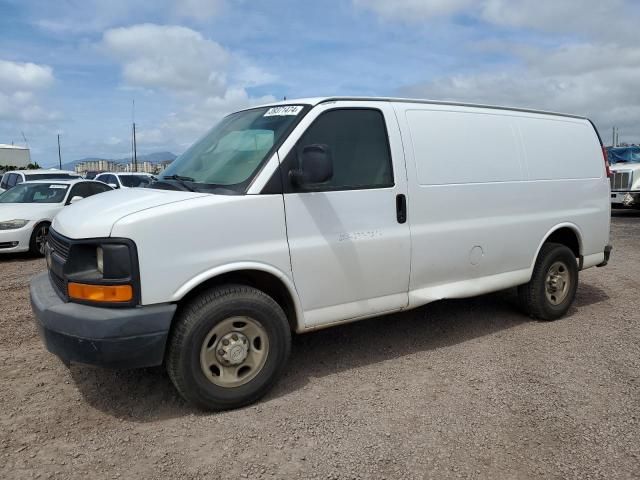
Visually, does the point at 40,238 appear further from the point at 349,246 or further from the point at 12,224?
the point at 349,246

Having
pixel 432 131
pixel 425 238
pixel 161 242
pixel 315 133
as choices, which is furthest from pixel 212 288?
pixel 432 131

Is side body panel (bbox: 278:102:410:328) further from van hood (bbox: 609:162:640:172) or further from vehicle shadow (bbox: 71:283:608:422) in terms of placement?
van hood (bbox: 609:162:640:172)

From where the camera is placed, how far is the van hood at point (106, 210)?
10.8ft

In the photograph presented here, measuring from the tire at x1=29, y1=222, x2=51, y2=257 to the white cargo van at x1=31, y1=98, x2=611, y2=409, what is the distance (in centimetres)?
675

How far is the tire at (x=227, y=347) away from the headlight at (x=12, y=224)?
26.2 feet

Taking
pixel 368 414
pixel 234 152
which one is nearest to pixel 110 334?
pixel 234 152

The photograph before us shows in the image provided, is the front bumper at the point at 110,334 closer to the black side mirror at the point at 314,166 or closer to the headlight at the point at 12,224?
the black side mirror at the point at 314,166

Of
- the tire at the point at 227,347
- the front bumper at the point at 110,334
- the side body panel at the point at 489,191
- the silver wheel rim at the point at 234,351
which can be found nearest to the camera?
the front bumper at the point at 110,334

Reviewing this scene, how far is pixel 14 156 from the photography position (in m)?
69.4

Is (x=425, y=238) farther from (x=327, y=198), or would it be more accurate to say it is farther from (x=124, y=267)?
(x=124, y=267)

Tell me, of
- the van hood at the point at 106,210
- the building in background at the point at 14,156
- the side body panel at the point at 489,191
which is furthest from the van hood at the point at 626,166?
the building in background at the point at 14,156

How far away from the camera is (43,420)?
138 inches

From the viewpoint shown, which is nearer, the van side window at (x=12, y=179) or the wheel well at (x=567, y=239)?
the wheel well at (x=567, y=239)

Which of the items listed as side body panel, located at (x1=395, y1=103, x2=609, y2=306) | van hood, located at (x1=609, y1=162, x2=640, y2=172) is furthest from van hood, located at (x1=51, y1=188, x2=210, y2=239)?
Result: van hood, located at (x1=609, y1=162, x2=640, y2=172)
